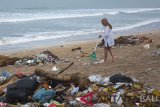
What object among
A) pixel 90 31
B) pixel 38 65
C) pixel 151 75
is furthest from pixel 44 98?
pixel 90 31

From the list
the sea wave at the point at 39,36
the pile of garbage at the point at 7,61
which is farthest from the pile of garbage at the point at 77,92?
the sea wave at the point at 39,36

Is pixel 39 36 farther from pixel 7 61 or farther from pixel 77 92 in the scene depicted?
pixel 77 92

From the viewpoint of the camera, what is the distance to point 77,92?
9.17 metres

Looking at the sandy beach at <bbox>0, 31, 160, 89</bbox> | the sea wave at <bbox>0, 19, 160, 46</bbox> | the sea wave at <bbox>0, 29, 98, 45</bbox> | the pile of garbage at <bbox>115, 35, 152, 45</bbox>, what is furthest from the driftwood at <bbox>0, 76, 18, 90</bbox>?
the sea wave at <bbox>0, 29, 98, 45</bbox>

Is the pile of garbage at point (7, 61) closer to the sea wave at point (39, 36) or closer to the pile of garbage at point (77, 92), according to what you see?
the pile of garbage at point (77, 92)

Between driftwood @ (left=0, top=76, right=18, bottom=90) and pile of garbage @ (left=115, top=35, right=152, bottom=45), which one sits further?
pile of garbage @ (left=115, top=35, right=152, bottom=45)

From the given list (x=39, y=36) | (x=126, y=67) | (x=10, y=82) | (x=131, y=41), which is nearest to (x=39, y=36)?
(x=39, y=36)

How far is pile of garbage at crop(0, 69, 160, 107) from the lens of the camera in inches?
339

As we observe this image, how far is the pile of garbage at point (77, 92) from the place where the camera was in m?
8.60

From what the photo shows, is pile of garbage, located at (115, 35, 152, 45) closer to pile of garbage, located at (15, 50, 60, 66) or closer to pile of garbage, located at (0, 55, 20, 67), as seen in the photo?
pile of garbage, located at (15, 50, 60, 66)

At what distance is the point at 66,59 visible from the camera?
16984mm

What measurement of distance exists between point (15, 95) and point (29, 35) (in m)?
21.6

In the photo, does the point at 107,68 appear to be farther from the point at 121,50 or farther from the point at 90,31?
the point at 90,31

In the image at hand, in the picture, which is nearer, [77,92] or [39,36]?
[77,92]
